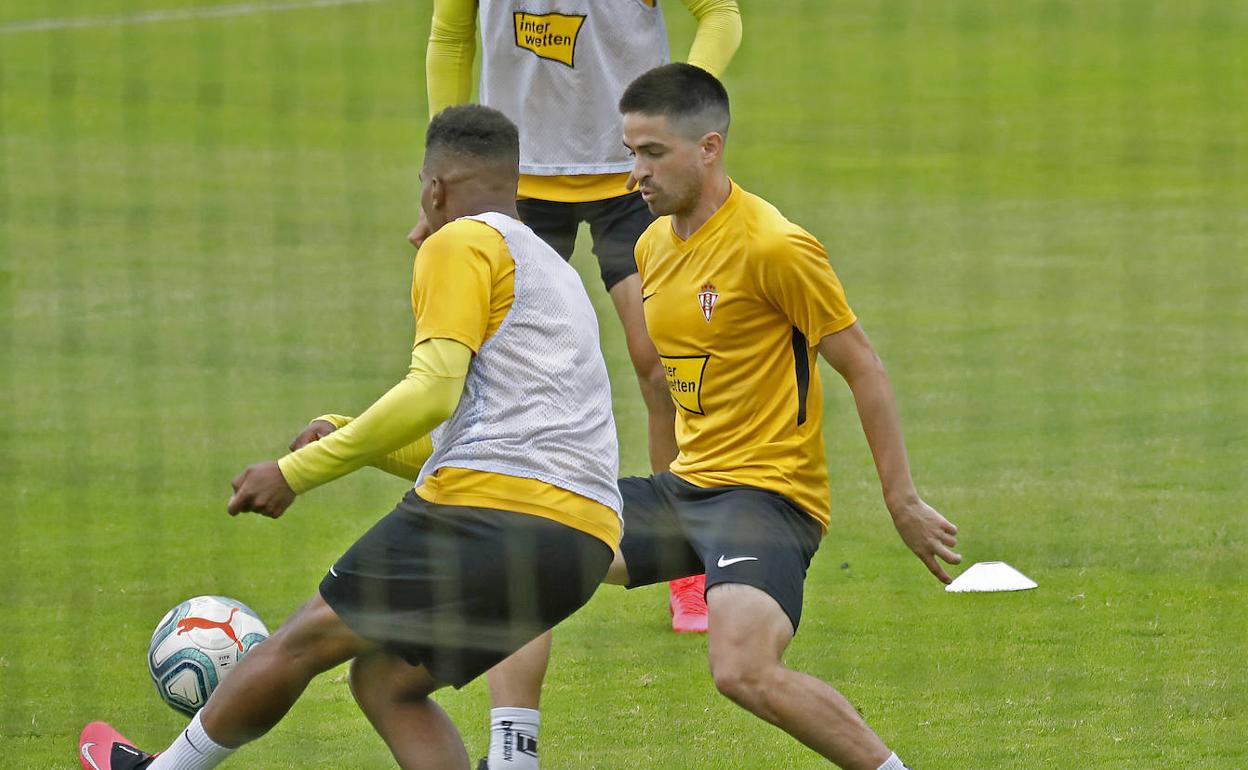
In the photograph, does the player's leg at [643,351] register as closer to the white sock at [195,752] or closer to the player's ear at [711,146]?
the player's ear at [711,146]

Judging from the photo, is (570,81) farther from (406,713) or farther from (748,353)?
(406,713)

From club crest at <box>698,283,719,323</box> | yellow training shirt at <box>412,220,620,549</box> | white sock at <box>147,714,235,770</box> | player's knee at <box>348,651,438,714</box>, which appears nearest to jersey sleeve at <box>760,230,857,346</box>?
club crest at <box>698,283,719,323</box>

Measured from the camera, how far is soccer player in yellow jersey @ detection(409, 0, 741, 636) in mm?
6297

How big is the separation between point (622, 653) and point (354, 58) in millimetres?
17740

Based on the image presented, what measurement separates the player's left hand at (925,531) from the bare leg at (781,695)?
404 mm

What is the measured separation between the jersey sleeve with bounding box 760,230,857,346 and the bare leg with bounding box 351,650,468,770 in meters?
1.36

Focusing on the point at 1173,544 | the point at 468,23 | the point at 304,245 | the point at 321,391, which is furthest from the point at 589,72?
the point at 304,245

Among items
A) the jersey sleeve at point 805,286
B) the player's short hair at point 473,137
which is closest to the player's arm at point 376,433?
the player's short hair at point 473,137

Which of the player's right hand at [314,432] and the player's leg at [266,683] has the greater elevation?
the player's right hand at [314,432]

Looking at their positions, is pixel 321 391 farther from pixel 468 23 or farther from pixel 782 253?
pixel 782 253

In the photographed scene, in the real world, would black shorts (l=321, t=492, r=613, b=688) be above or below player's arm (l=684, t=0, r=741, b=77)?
below

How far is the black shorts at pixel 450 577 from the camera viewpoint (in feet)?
13.1

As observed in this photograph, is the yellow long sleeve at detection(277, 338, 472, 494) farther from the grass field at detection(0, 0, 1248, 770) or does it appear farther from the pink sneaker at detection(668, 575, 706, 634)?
the pink sneaker at detection(668, 575, 706, 634)

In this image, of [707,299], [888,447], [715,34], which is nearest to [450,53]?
[715,34]
